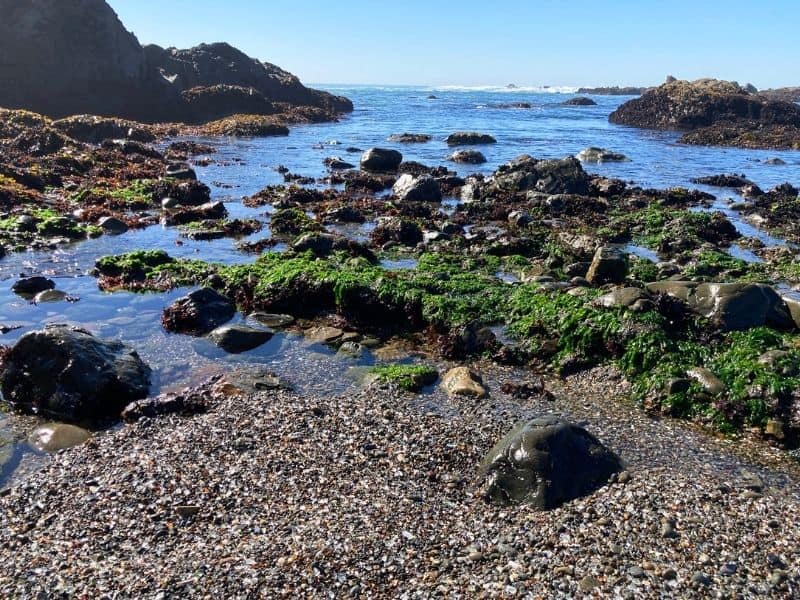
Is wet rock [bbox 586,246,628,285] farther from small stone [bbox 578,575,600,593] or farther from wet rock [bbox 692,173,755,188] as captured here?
wet rock [bbox 692,173,755,188]

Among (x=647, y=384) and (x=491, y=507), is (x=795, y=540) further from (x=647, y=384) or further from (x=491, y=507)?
(x=647, y=384)

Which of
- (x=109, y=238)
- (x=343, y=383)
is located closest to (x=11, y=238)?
(x=109, y=238)

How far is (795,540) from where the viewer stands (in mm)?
6562

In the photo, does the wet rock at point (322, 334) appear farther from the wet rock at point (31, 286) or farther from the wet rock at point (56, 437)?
the wet rock at point (31, 286)

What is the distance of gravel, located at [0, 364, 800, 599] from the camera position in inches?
239

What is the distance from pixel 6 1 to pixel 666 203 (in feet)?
201

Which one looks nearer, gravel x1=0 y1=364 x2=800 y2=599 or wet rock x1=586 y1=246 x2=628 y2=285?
gravel x1=0 y1=364 x2=800 y2=599

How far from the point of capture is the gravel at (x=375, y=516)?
6.07 meters

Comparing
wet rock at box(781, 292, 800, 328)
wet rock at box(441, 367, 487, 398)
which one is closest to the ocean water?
wet rock at box(441, 367, 487, 398)

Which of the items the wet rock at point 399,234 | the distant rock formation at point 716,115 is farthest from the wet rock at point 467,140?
the wet rock at point 399,234

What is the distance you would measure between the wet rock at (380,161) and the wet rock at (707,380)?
1001 inches

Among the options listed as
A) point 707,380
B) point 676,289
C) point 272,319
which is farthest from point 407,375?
point 676,289

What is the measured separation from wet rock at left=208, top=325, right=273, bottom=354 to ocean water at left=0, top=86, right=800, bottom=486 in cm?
20

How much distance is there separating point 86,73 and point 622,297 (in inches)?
2404
